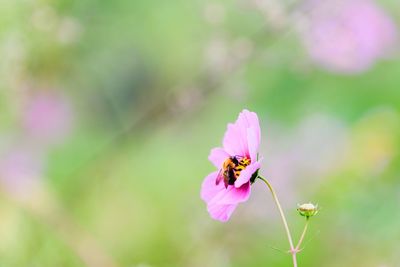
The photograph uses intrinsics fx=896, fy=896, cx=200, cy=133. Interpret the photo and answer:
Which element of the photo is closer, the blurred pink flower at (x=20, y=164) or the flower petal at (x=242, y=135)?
the flower petal at (x=242, y=135)

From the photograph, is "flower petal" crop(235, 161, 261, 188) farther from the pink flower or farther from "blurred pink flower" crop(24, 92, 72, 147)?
"blurred pink flower" crop(24, 92, 72, 147)

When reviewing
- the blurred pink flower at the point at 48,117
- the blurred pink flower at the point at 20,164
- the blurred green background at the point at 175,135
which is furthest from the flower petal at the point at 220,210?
the blurred pink flower at the point at 48,117

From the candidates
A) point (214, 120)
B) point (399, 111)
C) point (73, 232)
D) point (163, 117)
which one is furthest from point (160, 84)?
point (73, 232)

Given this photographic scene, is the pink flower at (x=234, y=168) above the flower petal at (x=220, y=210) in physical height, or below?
above

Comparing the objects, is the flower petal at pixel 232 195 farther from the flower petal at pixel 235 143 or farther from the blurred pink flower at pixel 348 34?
the blurred pink flower at pixel 348 34

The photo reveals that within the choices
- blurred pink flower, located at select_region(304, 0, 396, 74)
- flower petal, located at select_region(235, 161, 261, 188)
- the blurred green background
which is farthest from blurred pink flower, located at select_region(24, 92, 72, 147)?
flower petal, located at select_region(235, 161, 261, 188)
